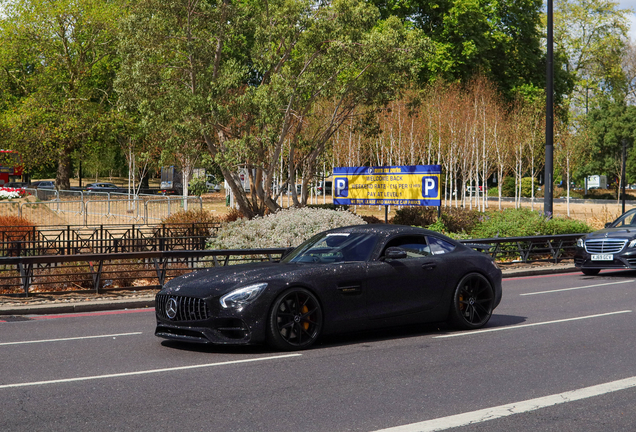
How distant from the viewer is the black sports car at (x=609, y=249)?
1788 cm

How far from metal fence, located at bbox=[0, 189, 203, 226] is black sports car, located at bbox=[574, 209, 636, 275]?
19180 mm

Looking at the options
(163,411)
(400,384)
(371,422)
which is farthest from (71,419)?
(400,384)

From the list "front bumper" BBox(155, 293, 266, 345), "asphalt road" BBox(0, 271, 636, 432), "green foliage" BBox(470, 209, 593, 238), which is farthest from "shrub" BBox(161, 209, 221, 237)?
"front bumper" BBox(155, 293, 266, 345)

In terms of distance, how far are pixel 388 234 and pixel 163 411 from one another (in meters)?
4.39

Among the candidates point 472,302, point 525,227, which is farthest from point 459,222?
point 472,302

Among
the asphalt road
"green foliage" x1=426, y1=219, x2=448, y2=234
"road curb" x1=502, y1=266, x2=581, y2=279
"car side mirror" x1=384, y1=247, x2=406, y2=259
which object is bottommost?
"road curb" x1=502, y1=266, x2=581, y2=279

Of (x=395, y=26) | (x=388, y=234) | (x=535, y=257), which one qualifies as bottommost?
(x=535, y=257)

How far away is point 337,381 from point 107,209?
31.6 meters

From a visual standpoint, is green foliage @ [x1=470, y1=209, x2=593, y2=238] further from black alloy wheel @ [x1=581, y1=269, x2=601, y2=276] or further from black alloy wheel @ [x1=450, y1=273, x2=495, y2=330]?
black alloy wheel @ [x1=450, y1=273, x2=495, y2=330]

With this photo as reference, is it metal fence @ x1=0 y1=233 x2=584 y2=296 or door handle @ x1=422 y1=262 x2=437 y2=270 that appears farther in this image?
metal fence @ x1=0 y1=233 x2=584 y2=296

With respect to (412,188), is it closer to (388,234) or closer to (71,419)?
(388,234)

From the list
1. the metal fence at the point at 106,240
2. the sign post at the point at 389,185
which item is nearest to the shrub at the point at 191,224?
the metal fence at the point at 106,240

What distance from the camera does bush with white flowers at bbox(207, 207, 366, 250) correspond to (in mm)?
21062

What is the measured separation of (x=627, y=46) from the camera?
78.0 meters
